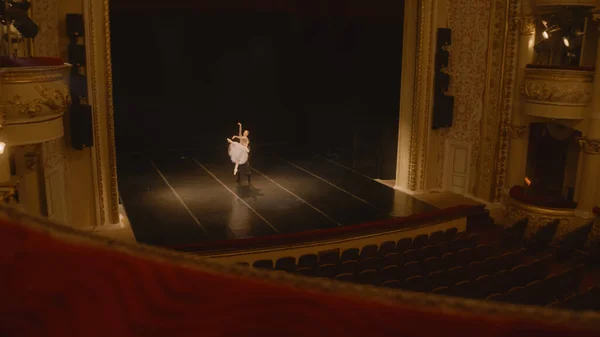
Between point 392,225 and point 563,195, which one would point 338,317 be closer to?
point 392,225

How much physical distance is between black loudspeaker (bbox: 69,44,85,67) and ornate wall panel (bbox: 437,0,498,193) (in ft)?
23.6

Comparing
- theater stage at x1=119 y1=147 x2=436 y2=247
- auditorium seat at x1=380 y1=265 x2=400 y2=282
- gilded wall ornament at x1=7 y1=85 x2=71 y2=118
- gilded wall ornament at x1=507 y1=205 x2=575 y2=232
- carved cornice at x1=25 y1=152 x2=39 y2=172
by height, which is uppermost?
gilded wall ornament at x1=7 y1=85 x2=71 y2=118

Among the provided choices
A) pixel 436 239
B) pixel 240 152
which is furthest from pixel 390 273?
pixel 240 152

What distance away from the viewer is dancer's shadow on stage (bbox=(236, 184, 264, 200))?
10.9 meters

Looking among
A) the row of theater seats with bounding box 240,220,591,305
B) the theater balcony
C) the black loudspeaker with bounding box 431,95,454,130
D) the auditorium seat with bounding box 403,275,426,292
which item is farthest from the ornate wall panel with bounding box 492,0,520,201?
the auditorium seat with bounding box 403,275,426,292

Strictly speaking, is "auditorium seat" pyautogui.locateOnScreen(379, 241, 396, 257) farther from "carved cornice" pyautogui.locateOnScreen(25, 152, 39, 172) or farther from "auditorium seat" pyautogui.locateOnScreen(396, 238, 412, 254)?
"carved cornice" pyautogui.locateOnScreen(25, 152, 39, 172)

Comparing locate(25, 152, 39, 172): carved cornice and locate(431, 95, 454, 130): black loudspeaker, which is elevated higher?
locate(431, 95, 454, 130): black loudspeaker

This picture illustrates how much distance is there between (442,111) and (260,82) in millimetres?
5495

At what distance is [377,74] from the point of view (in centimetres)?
1372

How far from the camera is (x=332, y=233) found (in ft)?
28.7

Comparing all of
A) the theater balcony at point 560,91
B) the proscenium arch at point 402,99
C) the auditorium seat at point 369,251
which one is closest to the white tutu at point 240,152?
the proscenium arch at point 402,99

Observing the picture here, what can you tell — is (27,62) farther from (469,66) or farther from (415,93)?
(469,66)

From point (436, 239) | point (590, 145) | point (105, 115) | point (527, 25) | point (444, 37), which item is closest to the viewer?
point (436, 239)

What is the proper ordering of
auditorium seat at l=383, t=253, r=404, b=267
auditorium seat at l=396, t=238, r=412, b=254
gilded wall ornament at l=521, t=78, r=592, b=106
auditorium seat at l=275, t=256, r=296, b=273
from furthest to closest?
gilded wall ornament at l=521, t=78, r=592, b=106 < auditorium seat at l=396, t=238, r=412, b=254 < auditorium seat at l=275, t=256, r=296, b=273 < auditorium seat at l=383, t=253, r=404, b=267
